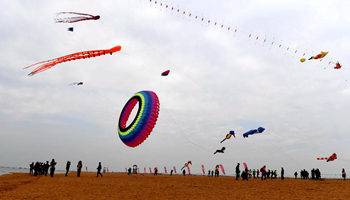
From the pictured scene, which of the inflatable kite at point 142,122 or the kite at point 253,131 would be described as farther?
the kite at point 253,131

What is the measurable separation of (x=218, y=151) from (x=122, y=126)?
707 inches

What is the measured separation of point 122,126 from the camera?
25.4 metres

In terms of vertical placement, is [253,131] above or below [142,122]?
above

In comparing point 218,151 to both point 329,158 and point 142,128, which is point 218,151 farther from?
point 142,128

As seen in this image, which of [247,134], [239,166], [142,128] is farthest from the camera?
[247,134]

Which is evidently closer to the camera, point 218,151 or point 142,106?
point 142,106

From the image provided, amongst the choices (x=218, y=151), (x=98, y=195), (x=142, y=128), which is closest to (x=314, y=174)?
(x=218, y=151)

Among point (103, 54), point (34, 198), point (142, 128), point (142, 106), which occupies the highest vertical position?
point (103, 54)

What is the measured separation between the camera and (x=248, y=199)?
15.2m

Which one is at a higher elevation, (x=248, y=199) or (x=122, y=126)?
(x=122, y=126)

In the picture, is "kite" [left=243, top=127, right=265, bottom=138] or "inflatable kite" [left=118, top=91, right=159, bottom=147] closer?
"inflatable kite" [left=118, top=91, right=159, bottom=147]

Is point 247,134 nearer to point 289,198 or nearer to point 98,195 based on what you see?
point 289,198

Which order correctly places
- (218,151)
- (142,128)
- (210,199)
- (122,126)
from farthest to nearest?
1. (218,151)
2. (122,126)
3. (142,128)
4. (210,199)

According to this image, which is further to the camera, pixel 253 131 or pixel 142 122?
pixel 253 131
